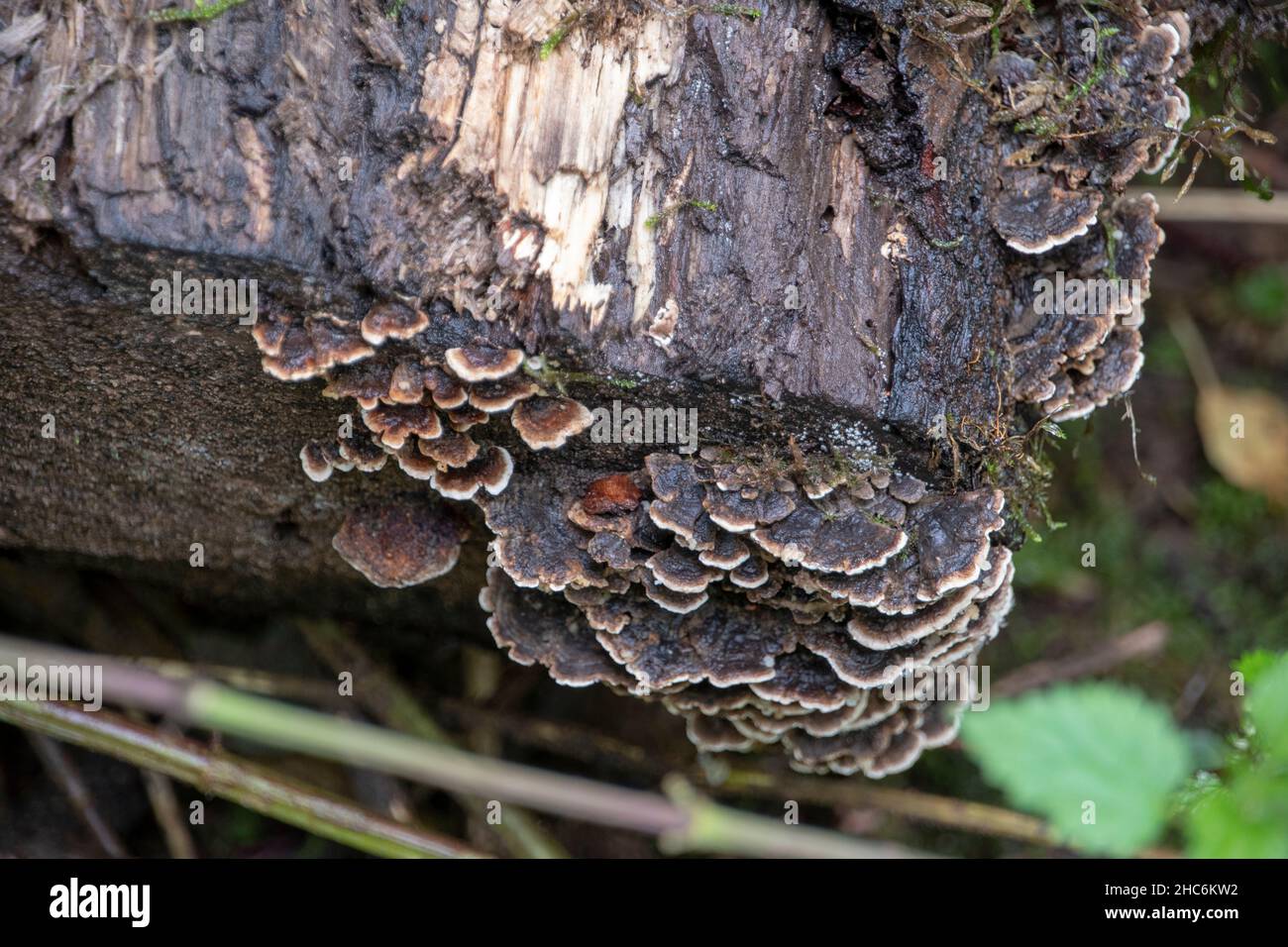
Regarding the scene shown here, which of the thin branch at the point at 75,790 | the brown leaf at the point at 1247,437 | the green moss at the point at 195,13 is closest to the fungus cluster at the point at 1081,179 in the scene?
the green moss at the point at 195,13

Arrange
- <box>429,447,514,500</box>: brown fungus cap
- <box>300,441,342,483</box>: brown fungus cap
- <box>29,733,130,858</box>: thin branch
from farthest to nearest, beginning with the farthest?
<box>29,733,130,858</box>: thin branch → <box>300,441,342,483</box>: brown fungus cap → <box>429,447,514,500</box>: brown fungus cap

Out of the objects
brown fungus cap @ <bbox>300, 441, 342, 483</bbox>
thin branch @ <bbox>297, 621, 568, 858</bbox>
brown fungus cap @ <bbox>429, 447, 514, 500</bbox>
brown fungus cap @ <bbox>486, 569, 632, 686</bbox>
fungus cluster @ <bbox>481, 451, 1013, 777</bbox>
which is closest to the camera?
fungus cluster @ <bbox>481, 451, 1013, 777</bbox>

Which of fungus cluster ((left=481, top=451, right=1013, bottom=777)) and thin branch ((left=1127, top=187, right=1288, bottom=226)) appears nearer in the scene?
fungus cluster ((left=481, top=451, right=1013, bottom=777))

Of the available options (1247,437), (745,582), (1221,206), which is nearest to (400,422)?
(745,582)

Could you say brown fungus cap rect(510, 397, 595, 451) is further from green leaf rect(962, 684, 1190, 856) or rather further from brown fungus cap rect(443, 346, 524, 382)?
green leaf rect(962, 684, 1190, 856)

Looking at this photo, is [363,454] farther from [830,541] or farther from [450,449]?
[830,541]

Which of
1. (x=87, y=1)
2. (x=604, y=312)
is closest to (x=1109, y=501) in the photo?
(x=604, y=312)

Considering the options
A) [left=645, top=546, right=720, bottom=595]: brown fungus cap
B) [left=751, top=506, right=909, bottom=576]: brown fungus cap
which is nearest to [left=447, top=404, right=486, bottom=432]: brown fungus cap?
[left=645, top=546, right=720, bottom=595]: brown fungus cap
